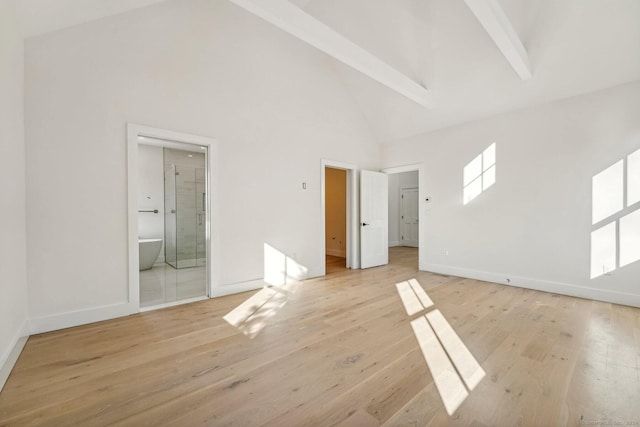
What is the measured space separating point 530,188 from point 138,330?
5409 mm

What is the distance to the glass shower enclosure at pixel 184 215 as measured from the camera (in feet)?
20.6

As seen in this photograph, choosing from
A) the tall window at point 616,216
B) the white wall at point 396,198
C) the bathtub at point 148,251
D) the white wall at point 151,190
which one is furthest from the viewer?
the white wall at point 396,198

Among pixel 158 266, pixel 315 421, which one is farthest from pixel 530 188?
pixel 158 266

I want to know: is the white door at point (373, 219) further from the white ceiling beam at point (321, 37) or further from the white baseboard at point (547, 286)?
the white ceiling beam at point (321, 37)

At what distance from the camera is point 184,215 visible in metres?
6.34

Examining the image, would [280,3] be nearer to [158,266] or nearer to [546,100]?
[546,100]

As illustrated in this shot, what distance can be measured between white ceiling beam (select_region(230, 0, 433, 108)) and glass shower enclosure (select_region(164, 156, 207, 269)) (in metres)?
4.58

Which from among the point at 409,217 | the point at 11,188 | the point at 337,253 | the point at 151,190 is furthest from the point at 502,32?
the point at 409,217

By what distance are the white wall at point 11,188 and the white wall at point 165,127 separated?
139 millimetres

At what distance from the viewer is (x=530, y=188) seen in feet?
13.7

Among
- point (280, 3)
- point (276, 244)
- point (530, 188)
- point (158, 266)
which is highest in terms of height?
point (280, 3)

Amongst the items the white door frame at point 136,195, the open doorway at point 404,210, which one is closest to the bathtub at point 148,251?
the white door frame at point 136,195

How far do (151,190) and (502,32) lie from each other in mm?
6899

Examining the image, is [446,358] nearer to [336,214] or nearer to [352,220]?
[352,220]
